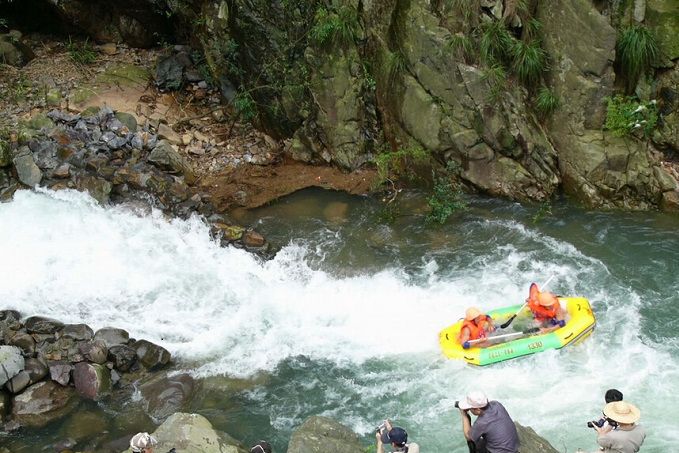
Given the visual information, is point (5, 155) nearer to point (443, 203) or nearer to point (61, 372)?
point (61, 372)

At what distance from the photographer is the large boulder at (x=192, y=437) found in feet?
20.8

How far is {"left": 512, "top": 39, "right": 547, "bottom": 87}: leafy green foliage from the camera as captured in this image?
10344 mm

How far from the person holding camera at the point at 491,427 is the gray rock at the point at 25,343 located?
5522 millimetres

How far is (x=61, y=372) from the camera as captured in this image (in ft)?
26.2

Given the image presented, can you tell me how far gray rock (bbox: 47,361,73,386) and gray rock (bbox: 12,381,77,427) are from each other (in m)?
0.07

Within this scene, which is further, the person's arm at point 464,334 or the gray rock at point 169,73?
the gray rock at point 169,73

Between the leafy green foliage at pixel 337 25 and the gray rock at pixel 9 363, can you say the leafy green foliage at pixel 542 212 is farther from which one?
the gray rock at pixel 9 363

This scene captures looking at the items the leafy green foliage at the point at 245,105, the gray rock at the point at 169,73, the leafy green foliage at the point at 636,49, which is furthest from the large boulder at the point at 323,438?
the gray rock at the point at 169,73

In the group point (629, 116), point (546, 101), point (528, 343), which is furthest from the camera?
point (546, 101)

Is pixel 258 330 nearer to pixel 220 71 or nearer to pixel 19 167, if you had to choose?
pixel 19 167

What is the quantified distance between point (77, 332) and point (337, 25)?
6.18 meters

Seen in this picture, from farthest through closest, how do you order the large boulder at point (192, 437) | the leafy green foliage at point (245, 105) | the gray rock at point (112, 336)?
the leafy green foliage at point (245, 105), the gray rock at point (112, 336), the large boulder at point (192, 437)

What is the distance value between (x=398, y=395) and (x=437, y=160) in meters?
4.56

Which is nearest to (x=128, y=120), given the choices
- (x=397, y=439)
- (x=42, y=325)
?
(x=42, y=325)
